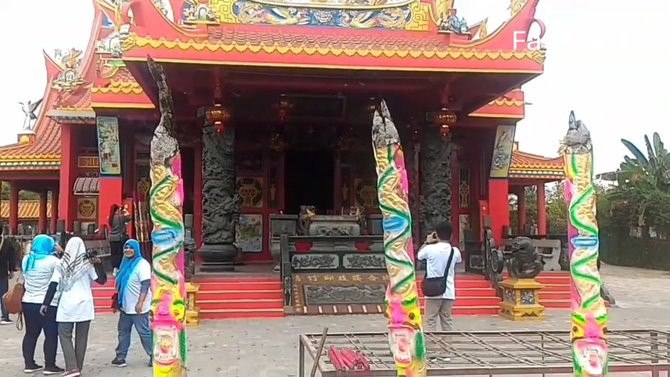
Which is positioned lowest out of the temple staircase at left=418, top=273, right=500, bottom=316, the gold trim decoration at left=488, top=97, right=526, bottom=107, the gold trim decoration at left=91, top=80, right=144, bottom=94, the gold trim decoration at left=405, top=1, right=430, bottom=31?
the temple staircase at left=418, top=273, right=500, bottom=316

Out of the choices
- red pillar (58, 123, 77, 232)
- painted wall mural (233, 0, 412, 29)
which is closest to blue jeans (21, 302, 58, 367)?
painted wall mural (233, 0, 412, 29)

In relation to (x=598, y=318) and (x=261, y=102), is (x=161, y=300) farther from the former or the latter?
(x=261, y=102)

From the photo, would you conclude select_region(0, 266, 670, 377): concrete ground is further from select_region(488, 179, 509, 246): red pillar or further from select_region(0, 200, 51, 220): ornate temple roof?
select_region(0, 200, 51, 220): ornate temple roof

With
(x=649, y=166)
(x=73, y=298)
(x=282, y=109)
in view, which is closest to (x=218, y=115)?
(x=282, y=109)

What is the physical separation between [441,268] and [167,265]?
3.37 meters

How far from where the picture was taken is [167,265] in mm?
4301

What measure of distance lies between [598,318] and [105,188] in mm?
12878

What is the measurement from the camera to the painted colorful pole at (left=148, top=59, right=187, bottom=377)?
14.0ft

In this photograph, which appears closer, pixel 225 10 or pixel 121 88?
pixel 225 10

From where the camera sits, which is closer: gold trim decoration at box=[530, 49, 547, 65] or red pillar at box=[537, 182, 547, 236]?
gold trim decoration at box=[530, 49, 547, 65]

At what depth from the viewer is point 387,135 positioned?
416 cm

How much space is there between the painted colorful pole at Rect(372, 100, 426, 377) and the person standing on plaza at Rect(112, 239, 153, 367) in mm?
3801

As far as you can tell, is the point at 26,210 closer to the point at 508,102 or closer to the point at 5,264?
the point at 5,264

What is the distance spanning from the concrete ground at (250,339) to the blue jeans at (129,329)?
180 millimetres
